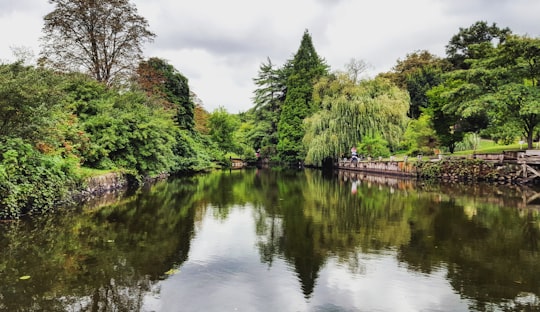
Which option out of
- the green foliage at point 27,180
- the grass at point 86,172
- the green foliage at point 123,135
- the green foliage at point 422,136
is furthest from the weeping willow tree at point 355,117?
the green foliage at point 27,180

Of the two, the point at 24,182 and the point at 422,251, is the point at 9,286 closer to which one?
the point at 24,182

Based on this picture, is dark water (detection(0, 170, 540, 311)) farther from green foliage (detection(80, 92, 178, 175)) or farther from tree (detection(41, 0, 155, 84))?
tree (detection(41, 0, 155, 84))

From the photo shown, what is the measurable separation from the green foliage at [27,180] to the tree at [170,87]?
16511 millimetres

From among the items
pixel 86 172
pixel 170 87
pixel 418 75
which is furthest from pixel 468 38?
pixel 86 172

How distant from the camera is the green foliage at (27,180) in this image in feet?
29.9

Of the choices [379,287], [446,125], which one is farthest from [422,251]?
[446,125]

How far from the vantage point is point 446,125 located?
26344 millimetres

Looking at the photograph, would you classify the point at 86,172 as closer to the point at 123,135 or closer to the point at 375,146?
the point at 123,135

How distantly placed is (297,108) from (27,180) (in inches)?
1299

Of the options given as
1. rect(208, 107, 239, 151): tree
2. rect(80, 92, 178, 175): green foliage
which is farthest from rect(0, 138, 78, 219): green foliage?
rect(208, 107, 239, 151): tree

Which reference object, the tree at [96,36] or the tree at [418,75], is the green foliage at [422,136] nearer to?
the tree at [418,75]

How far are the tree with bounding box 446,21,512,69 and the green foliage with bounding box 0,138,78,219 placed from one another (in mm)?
44806

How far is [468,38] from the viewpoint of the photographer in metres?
45.5

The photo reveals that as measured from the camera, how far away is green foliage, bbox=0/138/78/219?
9125 mm
